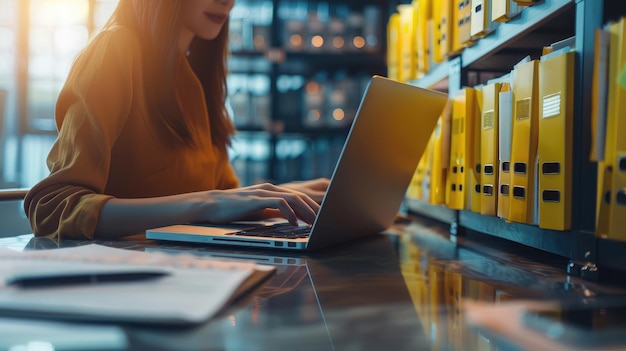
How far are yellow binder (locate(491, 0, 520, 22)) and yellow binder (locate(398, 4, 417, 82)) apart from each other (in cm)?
71

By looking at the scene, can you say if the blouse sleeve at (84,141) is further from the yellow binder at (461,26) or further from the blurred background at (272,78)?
the blurred background at (272,78)

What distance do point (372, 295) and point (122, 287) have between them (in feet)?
0.78

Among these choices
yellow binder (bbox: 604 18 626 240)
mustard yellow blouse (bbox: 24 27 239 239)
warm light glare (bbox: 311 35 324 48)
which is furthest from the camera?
warm light glare (bbox: 311 35 324 48)

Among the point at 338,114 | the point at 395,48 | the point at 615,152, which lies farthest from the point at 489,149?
the point at 338,114

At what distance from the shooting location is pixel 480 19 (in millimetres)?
1022

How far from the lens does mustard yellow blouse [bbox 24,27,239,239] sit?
98cm

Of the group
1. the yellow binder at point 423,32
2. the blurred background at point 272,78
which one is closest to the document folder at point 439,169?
the yellow binder at point 423,32

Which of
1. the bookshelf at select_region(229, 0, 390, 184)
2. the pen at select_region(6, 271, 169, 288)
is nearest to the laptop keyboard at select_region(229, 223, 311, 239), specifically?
the pen at select_region(6, 271, 169, 288)

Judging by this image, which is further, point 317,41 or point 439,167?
point 317,41

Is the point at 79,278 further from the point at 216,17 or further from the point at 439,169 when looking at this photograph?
the point at 216,17

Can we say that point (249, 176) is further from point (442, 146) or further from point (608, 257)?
point (608, 257)

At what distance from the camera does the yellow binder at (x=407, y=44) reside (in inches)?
65.2

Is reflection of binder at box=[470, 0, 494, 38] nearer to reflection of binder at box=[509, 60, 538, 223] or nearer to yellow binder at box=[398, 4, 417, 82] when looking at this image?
reflection of binder at box=[509, 60, 538, 223]

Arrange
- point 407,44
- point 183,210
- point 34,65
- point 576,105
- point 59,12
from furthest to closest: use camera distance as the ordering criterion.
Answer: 1. point 59,12
2. point 34,65
3. point 407,44
4. point 183,210
5. point 576,105
